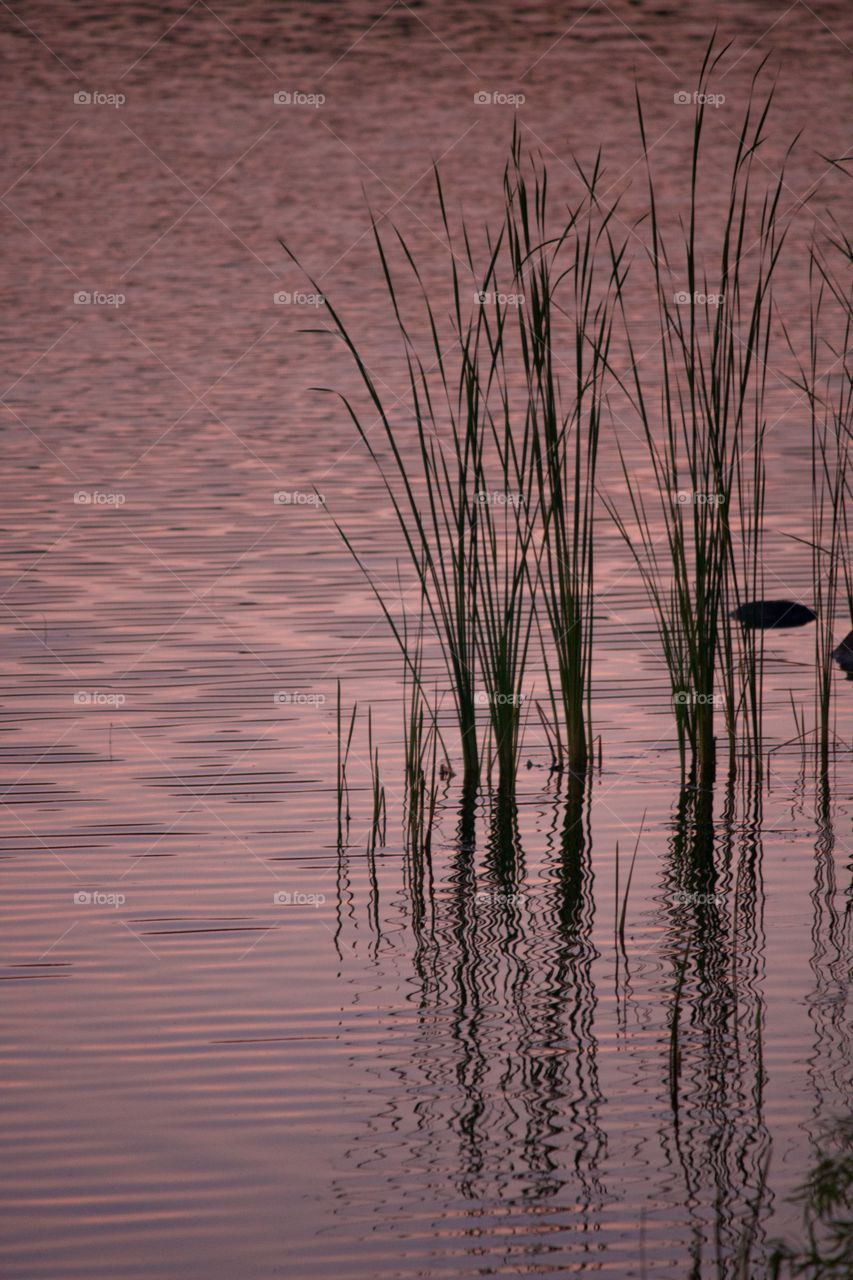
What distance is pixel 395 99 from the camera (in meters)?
21.0

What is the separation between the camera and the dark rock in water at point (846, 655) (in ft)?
19.5

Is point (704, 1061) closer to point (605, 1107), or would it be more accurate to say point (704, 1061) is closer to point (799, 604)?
point (605, 1107)

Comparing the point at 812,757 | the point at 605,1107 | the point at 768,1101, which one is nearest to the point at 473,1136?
the point at 605,1107
